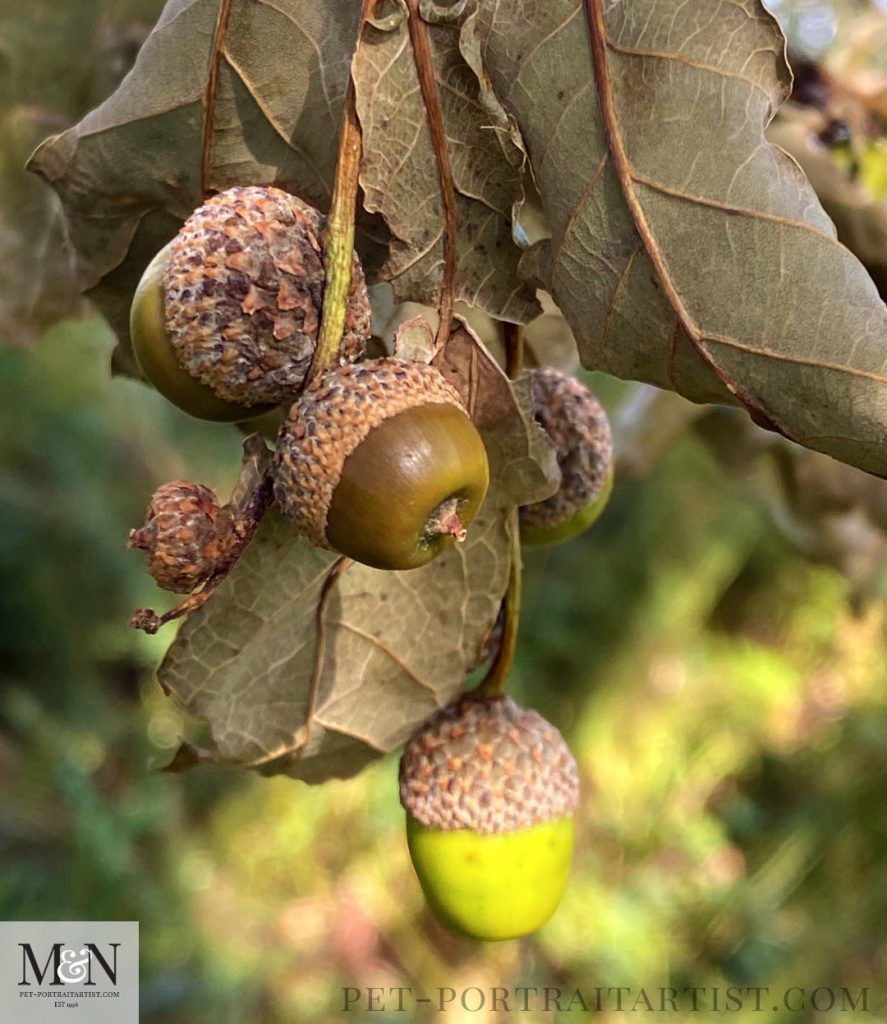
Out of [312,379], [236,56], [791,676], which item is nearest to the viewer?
[312,379]

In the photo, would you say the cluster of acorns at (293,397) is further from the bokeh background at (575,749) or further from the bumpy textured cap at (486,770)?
the bokeh background at (575,749)

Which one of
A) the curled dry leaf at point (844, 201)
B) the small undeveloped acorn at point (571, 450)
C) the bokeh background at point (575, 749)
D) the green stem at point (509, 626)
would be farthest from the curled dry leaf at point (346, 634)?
the bokeh background at point (575, 749)

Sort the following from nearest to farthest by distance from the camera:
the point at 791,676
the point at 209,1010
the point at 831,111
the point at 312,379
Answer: the point at 312,379 → the point at 831,111 → the point at 209,1010 → the point at 791,676

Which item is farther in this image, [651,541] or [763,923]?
[651,541]

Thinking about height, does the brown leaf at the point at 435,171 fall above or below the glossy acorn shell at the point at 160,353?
above

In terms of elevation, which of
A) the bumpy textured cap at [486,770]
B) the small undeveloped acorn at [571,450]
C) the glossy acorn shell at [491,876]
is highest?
the small undeveloped acorn at [571,450]

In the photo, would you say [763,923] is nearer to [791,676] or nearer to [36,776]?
[791,676]

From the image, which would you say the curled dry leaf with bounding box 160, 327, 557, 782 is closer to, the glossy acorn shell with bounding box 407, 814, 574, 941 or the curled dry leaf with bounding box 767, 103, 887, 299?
the glossy acorn shell with bounding box 407, 814, 574, 941

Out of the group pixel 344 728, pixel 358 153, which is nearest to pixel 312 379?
pixel 358 153
